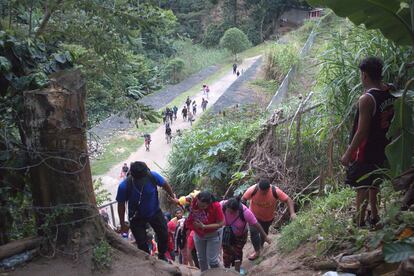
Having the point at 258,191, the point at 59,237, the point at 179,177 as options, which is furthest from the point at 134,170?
the point at 179,177

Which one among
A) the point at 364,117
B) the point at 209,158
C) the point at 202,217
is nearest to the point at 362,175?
the point at 364,117

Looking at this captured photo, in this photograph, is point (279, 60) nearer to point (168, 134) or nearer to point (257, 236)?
point (168, 134)

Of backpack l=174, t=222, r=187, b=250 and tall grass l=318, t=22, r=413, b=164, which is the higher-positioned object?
tall grass l=318, t=22, r=413, b=164

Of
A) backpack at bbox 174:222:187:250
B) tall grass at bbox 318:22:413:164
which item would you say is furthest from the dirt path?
tall grass at bbox 318:22:413:164

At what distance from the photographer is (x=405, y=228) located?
304cm

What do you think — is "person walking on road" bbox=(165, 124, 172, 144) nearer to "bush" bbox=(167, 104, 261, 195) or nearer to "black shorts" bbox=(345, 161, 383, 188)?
"bush" bbox=(167, 104, 261, 195)

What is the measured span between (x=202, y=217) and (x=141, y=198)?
0.64 meters

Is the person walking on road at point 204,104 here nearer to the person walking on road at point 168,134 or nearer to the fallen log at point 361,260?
the person walking on road at point 168,134

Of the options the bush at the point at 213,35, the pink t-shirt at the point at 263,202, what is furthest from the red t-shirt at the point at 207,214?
the bush at the point at 213,35

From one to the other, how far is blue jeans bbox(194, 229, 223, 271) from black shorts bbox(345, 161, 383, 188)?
1.59 metres

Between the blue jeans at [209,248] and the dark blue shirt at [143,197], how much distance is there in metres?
0.61

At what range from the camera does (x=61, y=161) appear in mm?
3916

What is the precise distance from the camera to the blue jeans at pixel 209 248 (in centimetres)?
486

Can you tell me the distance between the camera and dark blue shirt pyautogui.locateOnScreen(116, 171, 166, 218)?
4.58 m
